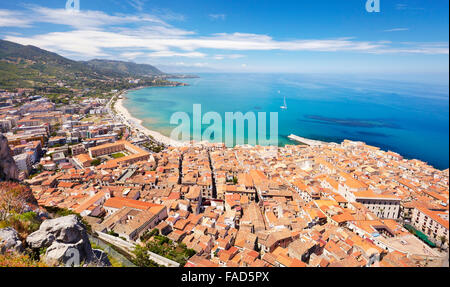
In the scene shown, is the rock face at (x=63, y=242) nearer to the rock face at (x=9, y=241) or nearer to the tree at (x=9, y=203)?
the rock face at (x=9, y=241)

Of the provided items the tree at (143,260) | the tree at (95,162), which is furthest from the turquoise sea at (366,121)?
the tree at (143,260)

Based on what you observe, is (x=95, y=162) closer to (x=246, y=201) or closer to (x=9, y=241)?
(x=246, y=201)

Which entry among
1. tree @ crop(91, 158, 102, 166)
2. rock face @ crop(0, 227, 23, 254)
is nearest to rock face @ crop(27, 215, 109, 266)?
rock face @ crop(0, 227, 23, 254)

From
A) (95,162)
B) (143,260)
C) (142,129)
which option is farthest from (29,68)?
(143,260)

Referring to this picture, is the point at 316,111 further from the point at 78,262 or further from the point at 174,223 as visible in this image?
the point at 78,262

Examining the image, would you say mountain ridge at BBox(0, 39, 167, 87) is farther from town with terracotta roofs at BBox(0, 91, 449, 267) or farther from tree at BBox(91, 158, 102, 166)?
tree at BBox(91, 158, 102, 166)

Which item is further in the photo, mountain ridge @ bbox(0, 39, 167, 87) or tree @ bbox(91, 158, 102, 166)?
mountain ridge @ bbox(0, 39, 167, 87)

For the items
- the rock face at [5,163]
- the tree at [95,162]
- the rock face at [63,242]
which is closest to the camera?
the rock face at [63,242]
